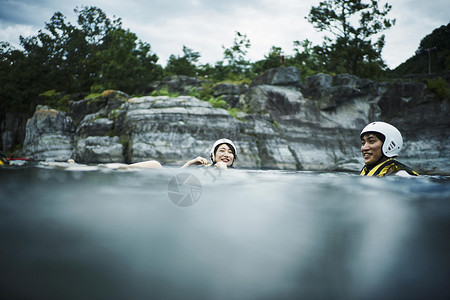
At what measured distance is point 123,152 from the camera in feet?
44.1

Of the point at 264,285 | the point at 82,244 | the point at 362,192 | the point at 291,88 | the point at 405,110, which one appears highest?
the point at 291,88

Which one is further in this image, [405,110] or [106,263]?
[405,110]

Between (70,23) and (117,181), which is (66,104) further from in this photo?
(117,181)

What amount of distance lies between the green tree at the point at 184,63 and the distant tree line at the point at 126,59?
0.08 meters

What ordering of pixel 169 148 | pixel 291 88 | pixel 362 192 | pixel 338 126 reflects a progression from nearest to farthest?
pixel 362 192 → pixel 169 148 → pixel 338 126 → pixel 291 88

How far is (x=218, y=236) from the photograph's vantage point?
2.78 meters

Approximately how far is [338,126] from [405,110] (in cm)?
447

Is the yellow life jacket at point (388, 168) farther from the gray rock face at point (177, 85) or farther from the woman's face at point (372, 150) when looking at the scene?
the gray rock face at point (177, 85)

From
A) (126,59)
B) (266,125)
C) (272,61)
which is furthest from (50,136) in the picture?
(272,61)

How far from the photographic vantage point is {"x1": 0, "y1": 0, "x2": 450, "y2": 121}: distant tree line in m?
19.7

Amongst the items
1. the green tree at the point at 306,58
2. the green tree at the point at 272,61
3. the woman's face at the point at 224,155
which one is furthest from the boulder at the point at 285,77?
the woman's face at the point at 224,155

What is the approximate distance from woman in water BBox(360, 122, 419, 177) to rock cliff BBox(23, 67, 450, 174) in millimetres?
8938

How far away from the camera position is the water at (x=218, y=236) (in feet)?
8.13

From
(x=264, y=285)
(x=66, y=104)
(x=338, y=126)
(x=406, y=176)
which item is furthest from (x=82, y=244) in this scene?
(x=66, y=104)
